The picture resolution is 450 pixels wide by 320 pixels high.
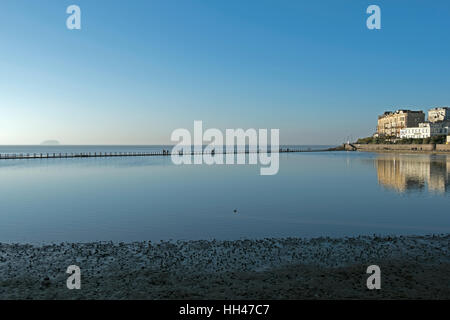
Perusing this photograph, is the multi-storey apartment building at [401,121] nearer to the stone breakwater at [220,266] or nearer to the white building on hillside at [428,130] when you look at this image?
the white building on hillside at [428,130]

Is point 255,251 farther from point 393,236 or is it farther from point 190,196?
point 190,196

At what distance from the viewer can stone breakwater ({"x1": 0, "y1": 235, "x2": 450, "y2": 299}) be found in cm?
976

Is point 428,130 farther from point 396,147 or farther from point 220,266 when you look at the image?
point 220,266

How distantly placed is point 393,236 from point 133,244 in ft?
42.7

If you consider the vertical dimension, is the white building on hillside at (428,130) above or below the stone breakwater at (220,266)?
above

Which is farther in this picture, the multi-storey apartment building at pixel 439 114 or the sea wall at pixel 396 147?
the multi-storey apartment building at pixel 439 114

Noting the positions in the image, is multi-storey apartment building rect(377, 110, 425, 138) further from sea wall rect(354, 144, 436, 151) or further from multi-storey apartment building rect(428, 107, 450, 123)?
sea wall rect(354, 144, 436, 151)

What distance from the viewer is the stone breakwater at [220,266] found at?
976cm

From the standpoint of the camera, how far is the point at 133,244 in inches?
600

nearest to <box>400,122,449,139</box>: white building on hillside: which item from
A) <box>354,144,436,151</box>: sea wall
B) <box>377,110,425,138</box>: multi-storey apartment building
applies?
<box>377,110,425,138</box>: multi-storey apartment building

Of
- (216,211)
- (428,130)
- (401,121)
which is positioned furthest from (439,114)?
(216,211)

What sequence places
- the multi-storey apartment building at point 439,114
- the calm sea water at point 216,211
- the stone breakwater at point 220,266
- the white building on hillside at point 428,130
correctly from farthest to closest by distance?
the multi-storey apartment building at point 439,114
the white building on hillside at point 428,130
the calm sea water at point 216,211
the stone breakwater at point 220,266

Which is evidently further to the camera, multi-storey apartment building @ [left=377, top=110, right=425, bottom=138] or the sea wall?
multi-storey apartment building @ [left=377, top=110, right=425, bottom=138]

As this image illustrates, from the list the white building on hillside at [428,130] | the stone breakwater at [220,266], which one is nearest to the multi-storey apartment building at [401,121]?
the white building on hillside at [428,130]
